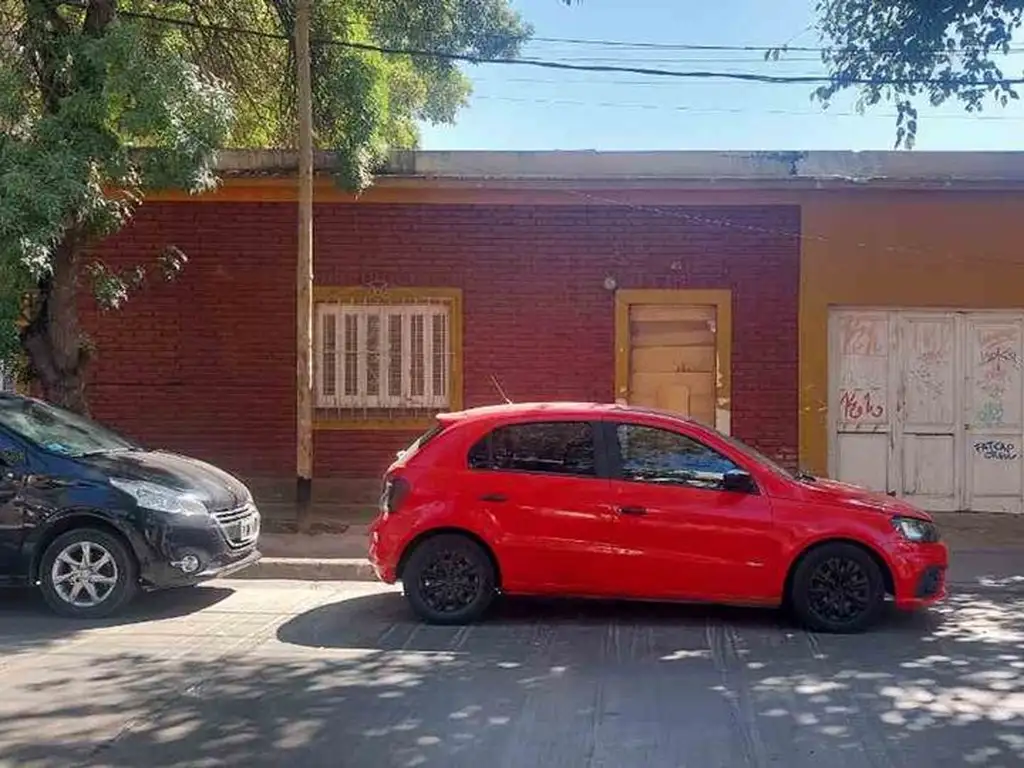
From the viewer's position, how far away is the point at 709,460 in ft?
25.5

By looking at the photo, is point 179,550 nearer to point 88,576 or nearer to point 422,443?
point 88,576

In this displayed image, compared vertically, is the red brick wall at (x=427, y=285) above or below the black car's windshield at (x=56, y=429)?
above

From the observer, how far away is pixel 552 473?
25.7ft

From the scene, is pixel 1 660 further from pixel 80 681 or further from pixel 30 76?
pixel 30 76

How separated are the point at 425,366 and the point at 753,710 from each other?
7.89m

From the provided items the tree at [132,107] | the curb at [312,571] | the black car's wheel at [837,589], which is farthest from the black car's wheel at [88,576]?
the black car's wheel at [837,589]

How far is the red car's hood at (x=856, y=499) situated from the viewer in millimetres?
7652

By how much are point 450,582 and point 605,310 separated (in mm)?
5728

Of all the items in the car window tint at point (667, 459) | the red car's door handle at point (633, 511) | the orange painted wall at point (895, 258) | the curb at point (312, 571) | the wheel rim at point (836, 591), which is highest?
the orange painted wall at point (895, 258)

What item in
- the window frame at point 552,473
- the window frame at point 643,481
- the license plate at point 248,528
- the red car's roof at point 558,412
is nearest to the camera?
the window frame at point 643,481

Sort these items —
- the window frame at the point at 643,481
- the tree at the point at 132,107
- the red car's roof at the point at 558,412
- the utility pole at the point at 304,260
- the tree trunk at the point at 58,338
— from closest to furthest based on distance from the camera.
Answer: the window frame at the point at 643,481 < the red car's roof at the point at 558,412 < the tree at the point at 132,107 < the tree trunk at the point at 58,338 < the utility pole at the point at 304,260

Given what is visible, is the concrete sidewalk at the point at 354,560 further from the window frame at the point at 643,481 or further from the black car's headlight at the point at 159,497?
the window frame at the point at 643,481

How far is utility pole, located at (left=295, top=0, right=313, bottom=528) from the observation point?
11195 mm

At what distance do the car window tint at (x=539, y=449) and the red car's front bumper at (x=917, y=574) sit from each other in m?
2.14
